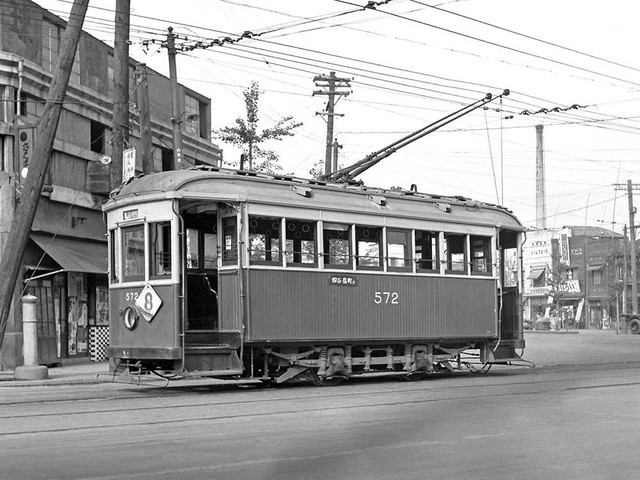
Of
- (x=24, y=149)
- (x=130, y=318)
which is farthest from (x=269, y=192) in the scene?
(x=24, y=149)

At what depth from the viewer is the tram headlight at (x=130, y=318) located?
671 inches

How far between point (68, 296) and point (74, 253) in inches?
53.1

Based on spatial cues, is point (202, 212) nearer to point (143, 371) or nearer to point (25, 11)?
point (143, 371)

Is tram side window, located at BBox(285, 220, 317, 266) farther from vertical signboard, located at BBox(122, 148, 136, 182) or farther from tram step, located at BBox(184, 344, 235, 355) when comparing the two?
vertical signboard, located at BBox(122, 148, 136, 182)

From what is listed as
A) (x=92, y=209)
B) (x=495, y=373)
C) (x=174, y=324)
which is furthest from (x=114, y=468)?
(x=92, y=209)

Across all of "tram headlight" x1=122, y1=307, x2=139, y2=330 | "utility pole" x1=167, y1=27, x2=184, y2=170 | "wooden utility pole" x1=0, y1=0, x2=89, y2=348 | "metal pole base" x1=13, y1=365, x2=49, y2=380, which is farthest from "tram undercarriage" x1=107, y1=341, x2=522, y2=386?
"utility pole" x1=167, y1=27, x2=184, y2=170

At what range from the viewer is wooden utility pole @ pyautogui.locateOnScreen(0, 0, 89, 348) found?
1881 cm

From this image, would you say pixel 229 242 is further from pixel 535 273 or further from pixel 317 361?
pixel 535 273

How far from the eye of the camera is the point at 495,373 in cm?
2317

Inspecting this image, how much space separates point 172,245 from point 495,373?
9.62 meters

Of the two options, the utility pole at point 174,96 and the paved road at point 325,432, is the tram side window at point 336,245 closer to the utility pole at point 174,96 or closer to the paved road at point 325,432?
the paved road at point 325,432

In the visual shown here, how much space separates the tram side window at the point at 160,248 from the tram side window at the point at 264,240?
1.40m

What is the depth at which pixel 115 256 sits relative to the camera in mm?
17828

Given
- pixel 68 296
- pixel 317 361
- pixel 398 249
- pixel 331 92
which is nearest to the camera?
pixel 317 361
